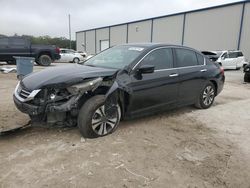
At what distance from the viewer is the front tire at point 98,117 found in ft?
11.5

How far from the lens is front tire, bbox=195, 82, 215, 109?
5582mm

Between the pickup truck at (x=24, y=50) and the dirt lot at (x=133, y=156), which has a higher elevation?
the pickup truck at (x=24, y=50)

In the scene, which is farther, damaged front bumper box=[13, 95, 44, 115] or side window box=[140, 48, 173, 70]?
side window box=[140, 48, 173, 70]

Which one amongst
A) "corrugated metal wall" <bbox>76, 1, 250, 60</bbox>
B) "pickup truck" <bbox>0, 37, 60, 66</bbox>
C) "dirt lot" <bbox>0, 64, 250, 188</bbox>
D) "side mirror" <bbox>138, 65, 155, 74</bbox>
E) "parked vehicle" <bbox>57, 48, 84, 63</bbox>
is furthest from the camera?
"parked vehicle" <bbox>57, 48, 84, 63</bbox>

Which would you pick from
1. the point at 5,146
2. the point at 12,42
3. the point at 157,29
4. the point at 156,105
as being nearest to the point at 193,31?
the point at 157,29

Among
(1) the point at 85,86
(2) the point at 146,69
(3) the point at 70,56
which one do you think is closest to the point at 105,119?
(1) the point at 85,86

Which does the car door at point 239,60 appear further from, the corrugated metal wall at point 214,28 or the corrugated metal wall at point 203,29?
the corrugated metal wall at point 214,28

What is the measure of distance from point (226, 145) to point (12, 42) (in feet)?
46.5

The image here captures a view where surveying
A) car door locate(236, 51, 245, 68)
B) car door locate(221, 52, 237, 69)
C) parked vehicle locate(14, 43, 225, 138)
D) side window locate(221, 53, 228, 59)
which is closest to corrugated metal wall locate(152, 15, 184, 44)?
car door locate(236, 51, 245, 68)

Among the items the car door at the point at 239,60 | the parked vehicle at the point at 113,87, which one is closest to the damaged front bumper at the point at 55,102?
the parked vehicle at the point at 113,87

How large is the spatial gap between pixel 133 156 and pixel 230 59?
1760 cm

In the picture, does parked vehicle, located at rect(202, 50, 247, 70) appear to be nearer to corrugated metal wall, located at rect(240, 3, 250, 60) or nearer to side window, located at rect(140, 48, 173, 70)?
corrugated metal wall, located at rect(240, 3, 250, 60)

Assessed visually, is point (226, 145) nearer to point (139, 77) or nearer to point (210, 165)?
point (210, 165)

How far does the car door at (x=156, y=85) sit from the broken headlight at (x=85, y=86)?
64 centimetres
